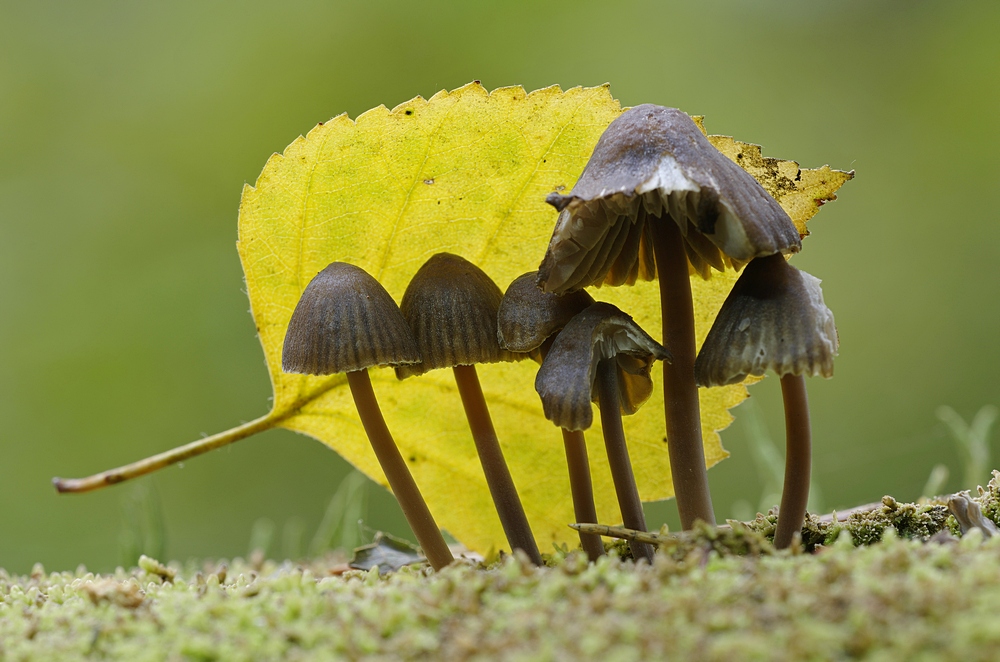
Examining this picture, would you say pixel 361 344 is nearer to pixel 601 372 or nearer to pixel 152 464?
pixel 601 372

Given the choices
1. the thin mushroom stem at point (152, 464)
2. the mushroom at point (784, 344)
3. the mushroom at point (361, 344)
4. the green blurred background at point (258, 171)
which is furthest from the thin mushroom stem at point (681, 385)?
the green blurred background at point (258, 171)

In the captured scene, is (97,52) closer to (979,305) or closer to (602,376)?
(602,376)

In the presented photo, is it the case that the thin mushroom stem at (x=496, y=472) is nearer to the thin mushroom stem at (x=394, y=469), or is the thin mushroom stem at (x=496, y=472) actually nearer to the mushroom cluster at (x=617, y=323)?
the mushroom cluster at (x=617, y=323)

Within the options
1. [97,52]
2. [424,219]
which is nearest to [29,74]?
[97,52]

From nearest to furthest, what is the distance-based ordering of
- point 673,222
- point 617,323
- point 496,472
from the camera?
1. point 617,323
2. point 673,222
3. point 496,472

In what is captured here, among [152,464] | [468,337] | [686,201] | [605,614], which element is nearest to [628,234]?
[686,201]

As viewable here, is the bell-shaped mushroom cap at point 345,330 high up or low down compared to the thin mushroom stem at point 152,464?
up

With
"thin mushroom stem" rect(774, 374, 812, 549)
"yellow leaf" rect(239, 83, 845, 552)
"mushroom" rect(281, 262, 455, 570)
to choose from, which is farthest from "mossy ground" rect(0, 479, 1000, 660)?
"yellow leaf" rect(239, 83, 845, 552)
